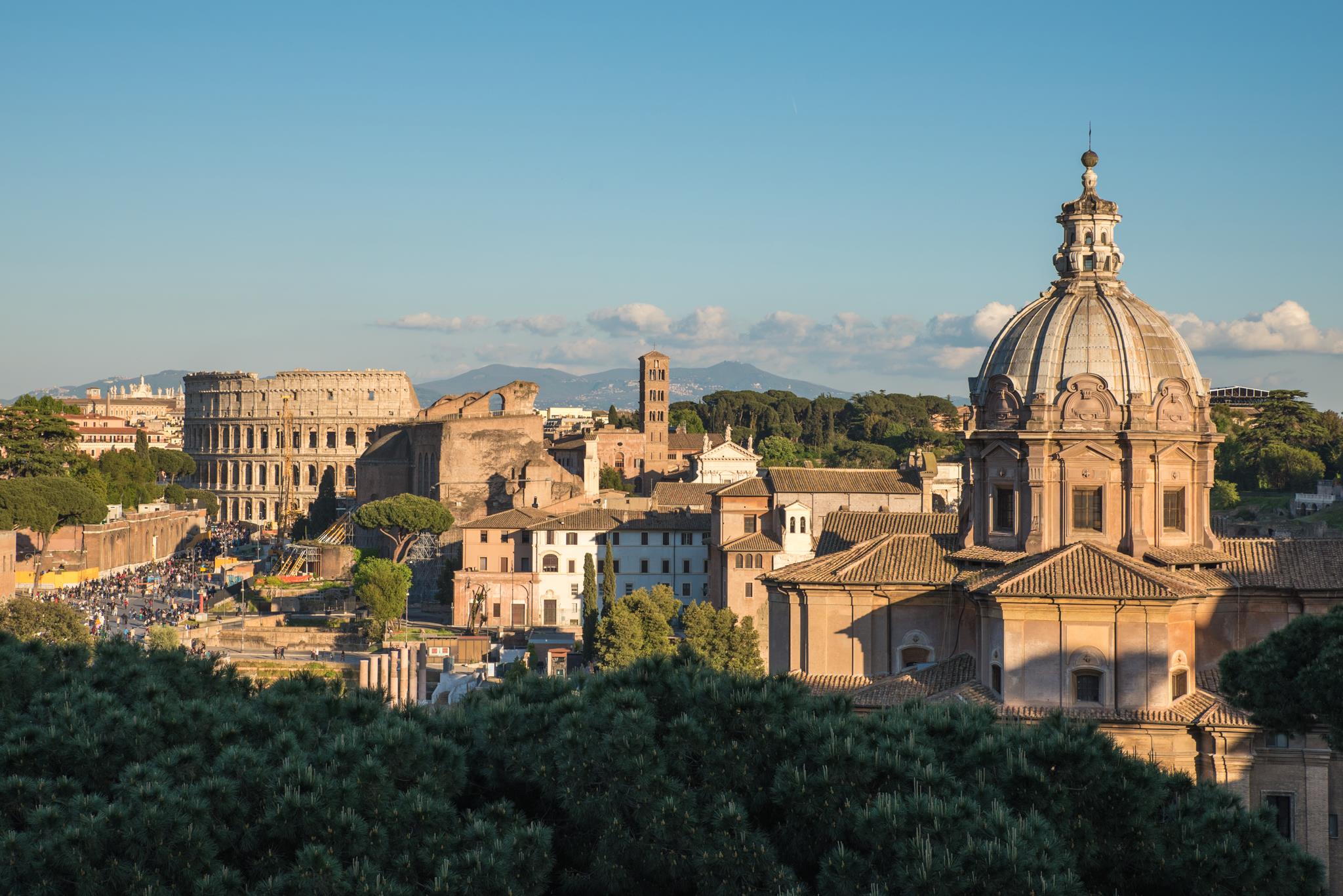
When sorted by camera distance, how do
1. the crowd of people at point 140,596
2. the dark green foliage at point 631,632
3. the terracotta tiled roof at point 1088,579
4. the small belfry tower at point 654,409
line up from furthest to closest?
the small belfry tower at point 654,409 → the crowd of people at point 140,596 → the dark green foliage at point 631,632 → the terracotta tiled roof at point 1088,579

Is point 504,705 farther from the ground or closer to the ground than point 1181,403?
closer to the ground

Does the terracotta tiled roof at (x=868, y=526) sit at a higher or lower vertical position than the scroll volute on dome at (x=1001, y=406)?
lower

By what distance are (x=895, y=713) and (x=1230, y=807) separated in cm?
262

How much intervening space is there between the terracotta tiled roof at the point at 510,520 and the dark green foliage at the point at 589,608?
2401 mm

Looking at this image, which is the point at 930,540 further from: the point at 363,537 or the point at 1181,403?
the point at 363,537

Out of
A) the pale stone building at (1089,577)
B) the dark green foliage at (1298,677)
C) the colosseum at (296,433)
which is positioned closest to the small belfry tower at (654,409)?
the colosseum at (296,433)

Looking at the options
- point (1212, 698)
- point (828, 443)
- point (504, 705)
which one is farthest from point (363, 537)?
point (504, 705)

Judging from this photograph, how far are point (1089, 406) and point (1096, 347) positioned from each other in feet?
3.33

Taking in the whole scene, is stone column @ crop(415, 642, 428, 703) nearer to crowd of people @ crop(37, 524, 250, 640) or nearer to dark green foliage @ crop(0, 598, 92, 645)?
dark green foliage @ crop(0, 598, 92, 645)

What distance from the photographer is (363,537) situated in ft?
227

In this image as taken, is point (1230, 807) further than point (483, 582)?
No

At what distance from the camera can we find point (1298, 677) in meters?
13.7

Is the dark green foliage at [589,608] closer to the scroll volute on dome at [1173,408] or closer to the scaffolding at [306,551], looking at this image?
the scaffolding at [306,551]

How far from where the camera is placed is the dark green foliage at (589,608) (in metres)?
38.8
